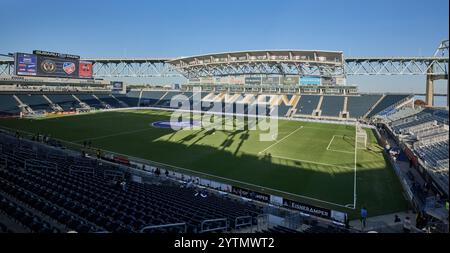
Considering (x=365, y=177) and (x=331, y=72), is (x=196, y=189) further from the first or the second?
(x=331, y=72)

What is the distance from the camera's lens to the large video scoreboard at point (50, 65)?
60.6 metres

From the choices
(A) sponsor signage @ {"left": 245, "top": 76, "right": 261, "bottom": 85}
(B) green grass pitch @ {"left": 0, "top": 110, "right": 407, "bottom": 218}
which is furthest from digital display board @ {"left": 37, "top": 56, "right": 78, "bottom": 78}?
(A) sponsor signage @ {"left": 245, "top": 76, "right": 261, "bottom": 85}

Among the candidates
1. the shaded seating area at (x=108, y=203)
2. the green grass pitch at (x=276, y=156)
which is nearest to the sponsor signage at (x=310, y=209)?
the shaded seating area at (x=108, y=203)

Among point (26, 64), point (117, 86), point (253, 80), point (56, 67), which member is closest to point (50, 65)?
point (56, 67)

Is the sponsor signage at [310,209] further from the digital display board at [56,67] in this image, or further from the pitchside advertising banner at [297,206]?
the digital display board at [56,67]

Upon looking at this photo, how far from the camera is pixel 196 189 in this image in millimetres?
19484

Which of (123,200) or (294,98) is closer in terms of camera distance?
(123,200)

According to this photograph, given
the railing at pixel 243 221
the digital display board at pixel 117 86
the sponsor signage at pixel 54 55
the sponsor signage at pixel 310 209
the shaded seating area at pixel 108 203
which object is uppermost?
the sponsor signage at pixel 54 55

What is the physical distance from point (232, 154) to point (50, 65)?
51956mm

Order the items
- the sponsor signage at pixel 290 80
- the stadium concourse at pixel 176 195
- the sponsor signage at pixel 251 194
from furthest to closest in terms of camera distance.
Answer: the sponsor signage at pixel 290 80 < the sponsor signage at pixel 251 194 < the stadium concourse at pixel 176 195

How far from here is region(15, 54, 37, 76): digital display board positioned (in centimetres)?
5981

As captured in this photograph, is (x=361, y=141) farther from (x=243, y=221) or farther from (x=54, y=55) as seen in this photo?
(x=54, y=55)
